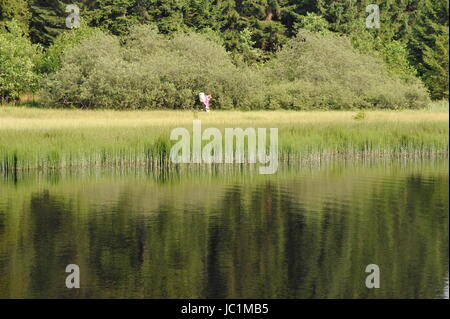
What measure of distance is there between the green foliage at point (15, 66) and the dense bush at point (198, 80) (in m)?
3.33

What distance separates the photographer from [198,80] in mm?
50906

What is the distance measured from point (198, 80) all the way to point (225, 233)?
3172 centimetres

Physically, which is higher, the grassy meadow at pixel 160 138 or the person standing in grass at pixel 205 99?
the person standing in grass at pixel 205 99

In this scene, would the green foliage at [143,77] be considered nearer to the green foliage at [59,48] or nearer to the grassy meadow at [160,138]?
the green foliage at [59,48]

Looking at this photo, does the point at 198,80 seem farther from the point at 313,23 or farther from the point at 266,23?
the point at 266,23

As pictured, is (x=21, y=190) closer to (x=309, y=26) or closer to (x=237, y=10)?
(x=309, y=26)

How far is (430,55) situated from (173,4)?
816 inches

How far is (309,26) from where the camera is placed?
68.2 metres

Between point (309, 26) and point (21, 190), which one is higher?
point (309, 26)

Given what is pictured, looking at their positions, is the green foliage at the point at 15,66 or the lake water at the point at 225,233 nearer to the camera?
the lake water at the point at 225,233

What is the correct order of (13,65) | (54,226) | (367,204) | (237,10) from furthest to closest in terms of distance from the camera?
(237,10) < (13,65) < (367,204) < (54,226)

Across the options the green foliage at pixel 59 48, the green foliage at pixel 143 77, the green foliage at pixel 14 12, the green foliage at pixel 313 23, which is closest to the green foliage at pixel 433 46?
the green foliage at pixel 313 23

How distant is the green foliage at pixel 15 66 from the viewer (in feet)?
180

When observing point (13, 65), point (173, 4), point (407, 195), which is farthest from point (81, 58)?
point (407, 195)
